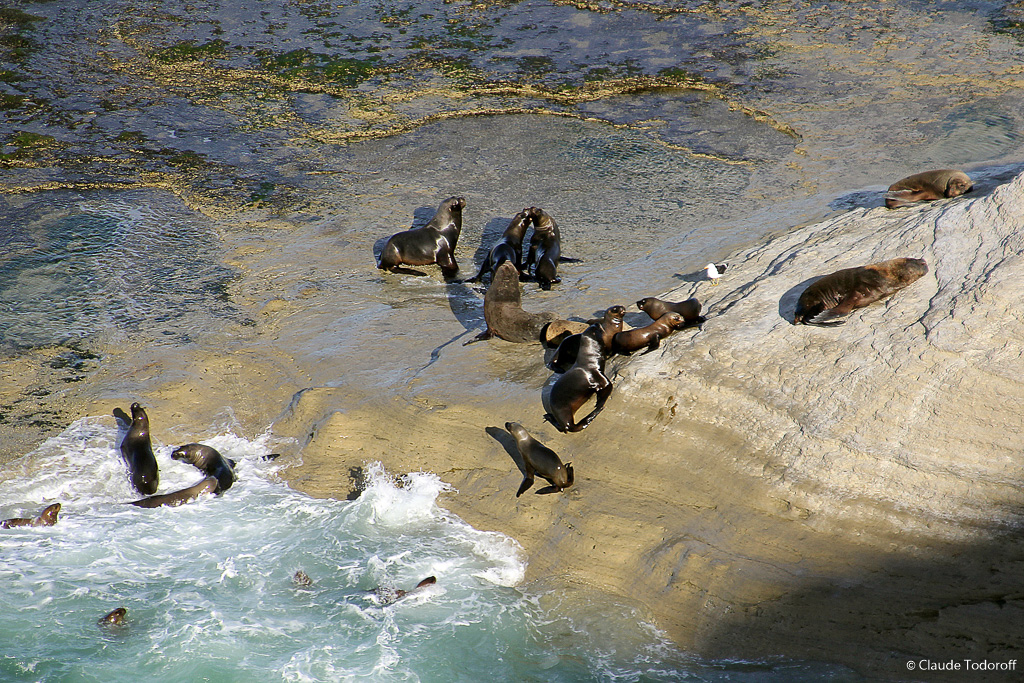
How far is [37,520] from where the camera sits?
5.32 metres

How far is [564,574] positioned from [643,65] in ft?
31.5

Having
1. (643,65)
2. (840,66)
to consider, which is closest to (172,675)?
(643,65)

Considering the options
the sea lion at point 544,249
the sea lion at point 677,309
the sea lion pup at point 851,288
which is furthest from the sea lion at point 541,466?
the sea lion at point 544,249

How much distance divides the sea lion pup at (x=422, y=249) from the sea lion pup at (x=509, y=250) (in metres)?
0.34

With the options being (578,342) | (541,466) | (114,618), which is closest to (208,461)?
(114,618)

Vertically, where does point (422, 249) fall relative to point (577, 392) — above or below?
above

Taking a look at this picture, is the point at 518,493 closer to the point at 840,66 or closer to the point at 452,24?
the point at 840,66

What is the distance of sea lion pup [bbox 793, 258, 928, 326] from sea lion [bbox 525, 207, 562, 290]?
272 cm

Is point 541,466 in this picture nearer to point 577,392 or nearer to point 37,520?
point 577,392

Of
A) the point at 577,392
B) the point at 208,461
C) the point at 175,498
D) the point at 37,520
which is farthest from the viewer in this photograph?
the point at 208,461

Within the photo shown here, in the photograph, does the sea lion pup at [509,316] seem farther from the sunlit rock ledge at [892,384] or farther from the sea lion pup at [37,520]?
the sea lion pup at [37,520]

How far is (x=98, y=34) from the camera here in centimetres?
1342

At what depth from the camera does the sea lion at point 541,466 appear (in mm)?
5164

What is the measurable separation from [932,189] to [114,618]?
7382mm
